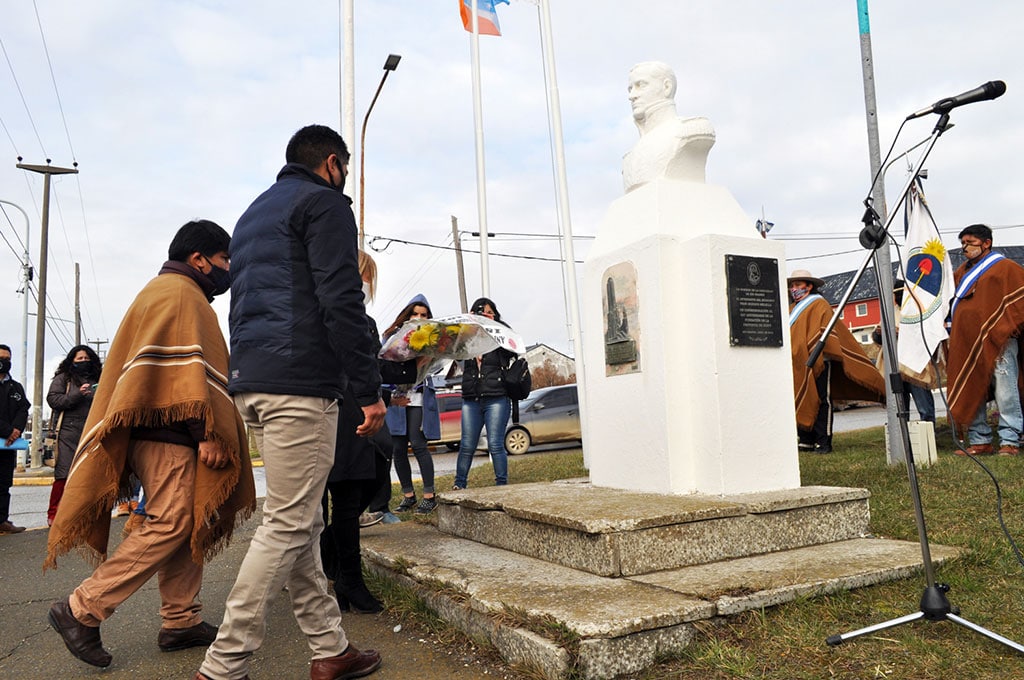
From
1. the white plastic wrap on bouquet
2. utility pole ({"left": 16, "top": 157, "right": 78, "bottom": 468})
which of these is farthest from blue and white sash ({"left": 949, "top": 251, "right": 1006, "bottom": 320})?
utility pole ({"left": 16, "top": 157, "right": 78, "bottom": 468})

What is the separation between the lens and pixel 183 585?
143 inches

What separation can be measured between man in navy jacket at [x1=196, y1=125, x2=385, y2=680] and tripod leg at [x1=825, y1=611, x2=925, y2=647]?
167 cm

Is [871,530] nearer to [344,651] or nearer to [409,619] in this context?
[409,619]

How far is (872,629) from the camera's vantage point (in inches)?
112

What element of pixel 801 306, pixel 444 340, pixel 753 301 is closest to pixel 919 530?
pixel 753 301

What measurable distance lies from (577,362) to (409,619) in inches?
305

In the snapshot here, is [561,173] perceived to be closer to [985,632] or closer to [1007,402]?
[1007,402]

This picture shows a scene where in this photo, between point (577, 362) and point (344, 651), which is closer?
point (344, 651)

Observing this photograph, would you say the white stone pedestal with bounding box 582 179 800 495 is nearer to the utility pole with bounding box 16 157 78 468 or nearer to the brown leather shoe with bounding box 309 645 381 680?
the brown leather shoe with bounding box 309 645 381 680

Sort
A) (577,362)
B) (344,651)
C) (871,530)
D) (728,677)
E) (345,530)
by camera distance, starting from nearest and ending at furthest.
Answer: (728,677) < (344,651) < (345,530) < (871,530) < (577,362)

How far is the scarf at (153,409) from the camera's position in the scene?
3.43 metres

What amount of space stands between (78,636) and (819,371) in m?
7.19

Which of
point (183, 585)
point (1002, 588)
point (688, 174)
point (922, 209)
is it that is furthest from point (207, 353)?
point (922, 209)

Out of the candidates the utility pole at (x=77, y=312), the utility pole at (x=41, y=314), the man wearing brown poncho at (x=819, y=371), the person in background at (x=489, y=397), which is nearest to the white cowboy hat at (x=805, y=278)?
the man wearing brown poncho at (x=819, y=371)
